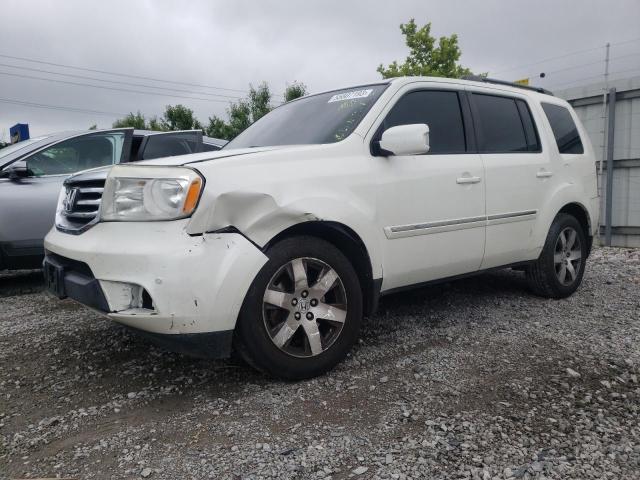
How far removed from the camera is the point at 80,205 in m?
2.96

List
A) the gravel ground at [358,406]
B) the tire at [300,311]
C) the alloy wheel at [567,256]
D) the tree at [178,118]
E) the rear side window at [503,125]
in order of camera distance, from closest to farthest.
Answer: the gravel ground at [358,406], the tire at [300,311], the rear side window at [503,125], the alloy wheel at [567,256], the tree at [178,118]

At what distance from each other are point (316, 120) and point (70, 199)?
1.59m

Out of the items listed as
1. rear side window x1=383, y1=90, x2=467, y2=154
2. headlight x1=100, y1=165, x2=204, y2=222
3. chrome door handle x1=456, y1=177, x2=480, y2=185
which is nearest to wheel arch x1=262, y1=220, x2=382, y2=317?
headlight x1=100, y1=165, x2=204, y2=222

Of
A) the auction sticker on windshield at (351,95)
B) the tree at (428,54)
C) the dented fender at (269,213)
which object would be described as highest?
the tree at (428,54)

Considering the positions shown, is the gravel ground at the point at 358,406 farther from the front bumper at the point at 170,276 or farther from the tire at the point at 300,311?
the front bumper at the point at 170,276

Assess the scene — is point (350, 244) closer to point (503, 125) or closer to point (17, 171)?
point (503, 125)

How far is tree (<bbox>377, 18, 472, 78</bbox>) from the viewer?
19750mm

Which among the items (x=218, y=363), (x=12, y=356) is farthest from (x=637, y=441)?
(x=12, y=356)

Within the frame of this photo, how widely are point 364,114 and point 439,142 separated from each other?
24.9 inches

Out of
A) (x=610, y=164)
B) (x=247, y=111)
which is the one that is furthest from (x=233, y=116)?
(x=610, y=164)

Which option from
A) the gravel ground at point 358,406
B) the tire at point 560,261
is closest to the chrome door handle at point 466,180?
the gravel ground at point 358,406

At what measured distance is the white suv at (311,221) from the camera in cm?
244

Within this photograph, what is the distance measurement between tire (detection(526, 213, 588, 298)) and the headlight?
307cm

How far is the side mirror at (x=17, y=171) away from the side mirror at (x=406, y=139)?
152 inches
